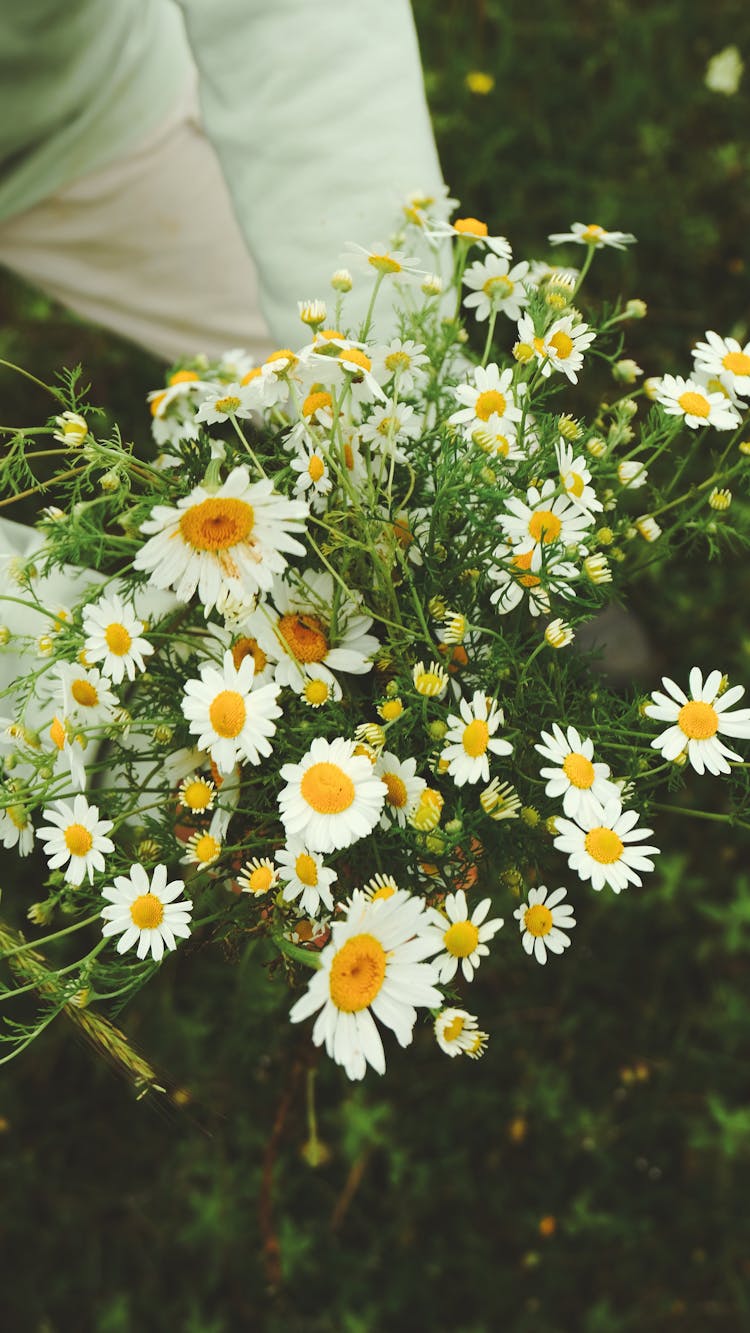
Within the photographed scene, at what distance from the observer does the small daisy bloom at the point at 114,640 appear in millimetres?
557

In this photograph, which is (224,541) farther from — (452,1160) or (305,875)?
(452,1160)

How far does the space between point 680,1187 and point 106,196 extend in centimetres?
135

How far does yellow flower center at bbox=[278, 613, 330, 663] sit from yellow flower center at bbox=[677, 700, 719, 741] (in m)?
0.19

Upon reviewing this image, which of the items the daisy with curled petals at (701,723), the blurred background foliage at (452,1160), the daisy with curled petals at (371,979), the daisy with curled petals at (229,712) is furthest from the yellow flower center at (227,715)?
the blurred background foliage at (452,1160)

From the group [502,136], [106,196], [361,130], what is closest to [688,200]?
[502,136]

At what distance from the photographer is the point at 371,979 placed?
49cm

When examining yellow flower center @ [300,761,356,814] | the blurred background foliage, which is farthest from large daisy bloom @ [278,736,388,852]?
the blurred background foliage

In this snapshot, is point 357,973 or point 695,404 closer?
point 357,973

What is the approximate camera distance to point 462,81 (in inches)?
69.2

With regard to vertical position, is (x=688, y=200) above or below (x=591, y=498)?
above

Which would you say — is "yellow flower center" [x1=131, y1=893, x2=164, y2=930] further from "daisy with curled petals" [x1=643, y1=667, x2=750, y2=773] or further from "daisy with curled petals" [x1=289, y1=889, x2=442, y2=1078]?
"daisy with curled petals" [x1=643, y1=667, x2=750, y2=773]

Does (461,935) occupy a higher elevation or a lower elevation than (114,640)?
lower

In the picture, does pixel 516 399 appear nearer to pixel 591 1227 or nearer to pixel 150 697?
pixel 150 697

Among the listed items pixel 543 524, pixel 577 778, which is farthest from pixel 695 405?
pixel 577 778
